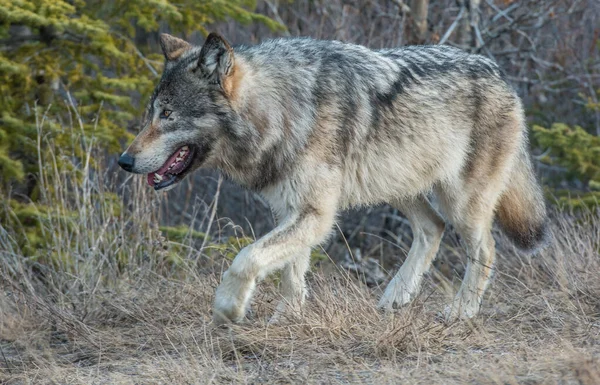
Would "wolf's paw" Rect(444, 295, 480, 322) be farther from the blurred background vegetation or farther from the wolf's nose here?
the wolf's nose

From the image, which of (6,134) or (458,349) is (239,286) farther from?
(6,134)

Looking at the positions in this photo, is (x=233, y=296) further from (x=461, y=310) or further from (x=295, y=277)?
(x=461, y=310)

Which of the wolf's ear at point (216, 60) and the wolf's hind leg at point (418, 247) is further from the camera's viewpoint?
the wolf's hind leg at point (418, 247)

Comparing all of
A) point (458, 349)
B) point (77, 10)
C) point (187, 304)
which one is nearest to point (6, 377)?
point (187, 304)

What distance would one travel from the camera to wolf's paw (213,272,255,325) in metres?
4.26

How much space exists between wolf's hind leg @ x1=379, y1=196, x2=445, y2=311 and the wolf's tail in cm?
46

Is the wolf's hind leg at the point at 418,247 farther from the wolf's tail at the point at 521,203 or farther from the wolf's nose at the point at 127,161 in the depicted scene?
the wolf's nose at the point at 127,161

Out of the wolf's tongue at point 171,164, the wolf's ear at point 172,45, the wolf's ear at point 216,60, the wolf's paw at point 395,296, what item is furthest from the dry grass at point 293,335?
the wolf's ear at point 172,45

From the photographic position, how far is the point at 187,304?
4914mm

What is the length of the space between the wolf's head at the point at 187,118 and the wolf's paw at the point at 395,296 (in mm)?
1550

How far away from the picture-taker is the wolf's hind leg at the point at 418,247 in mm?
5492

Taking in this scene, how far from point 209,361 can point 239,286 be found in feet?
1.51

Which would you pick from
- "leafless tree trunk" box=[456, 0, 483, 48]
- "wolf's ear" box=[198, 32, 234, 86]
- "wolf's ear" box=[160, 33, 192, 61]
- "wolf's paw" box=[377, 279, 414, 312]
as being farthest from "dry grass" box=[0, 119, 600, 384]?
"leafless tree trunk" box=[456, 0, 483, 48]

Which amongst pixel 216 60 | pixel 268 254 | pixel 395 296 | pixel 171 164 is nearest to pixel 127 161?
pixel 171 164
